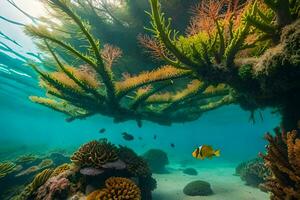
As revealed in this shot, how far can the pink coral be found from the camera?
A: 256 inches

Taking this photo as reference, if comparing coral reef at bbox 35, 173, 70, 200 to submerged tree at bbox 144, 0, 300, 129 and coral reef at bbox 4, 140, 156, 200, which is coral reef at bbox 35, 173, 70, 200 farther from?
submerged tree at bbox 144, 0, 300, 129

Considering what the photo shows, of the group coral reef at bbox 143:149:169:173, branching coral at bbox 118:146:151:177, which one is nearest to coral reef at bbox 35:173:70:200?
branching coral at bbox 118:146:151:177

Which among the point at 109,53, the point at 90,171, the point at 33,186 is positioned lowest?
the point at 33,186

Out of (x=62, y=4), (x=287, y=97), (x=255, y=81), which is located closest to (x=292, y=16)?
(x=255, y=81)

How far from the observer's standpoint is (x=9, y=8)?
14.5 metres

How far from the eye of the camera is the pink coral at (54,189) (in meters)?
6.49

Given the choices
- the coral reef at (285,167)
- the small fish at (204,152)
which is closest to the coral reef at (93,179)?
the small fish at (204,152)

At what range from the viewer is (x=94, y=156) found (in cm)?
721

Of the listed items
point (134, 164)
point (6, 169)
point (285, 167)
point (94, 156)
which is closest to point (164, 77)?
point (94, 156)

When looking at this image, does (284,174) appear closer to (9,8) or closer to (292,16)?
(292,16)

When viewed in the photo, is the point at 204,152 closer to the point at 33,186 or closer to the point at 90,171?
the point at 90,171

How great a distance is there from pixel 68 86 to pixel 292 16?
606 centimetres

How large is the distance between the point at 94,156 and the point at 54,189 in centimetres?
133

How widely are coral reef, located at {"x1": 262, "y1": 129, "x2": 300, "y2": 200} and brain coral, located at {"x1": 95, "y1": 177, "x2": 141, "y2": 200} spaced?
3085mm
